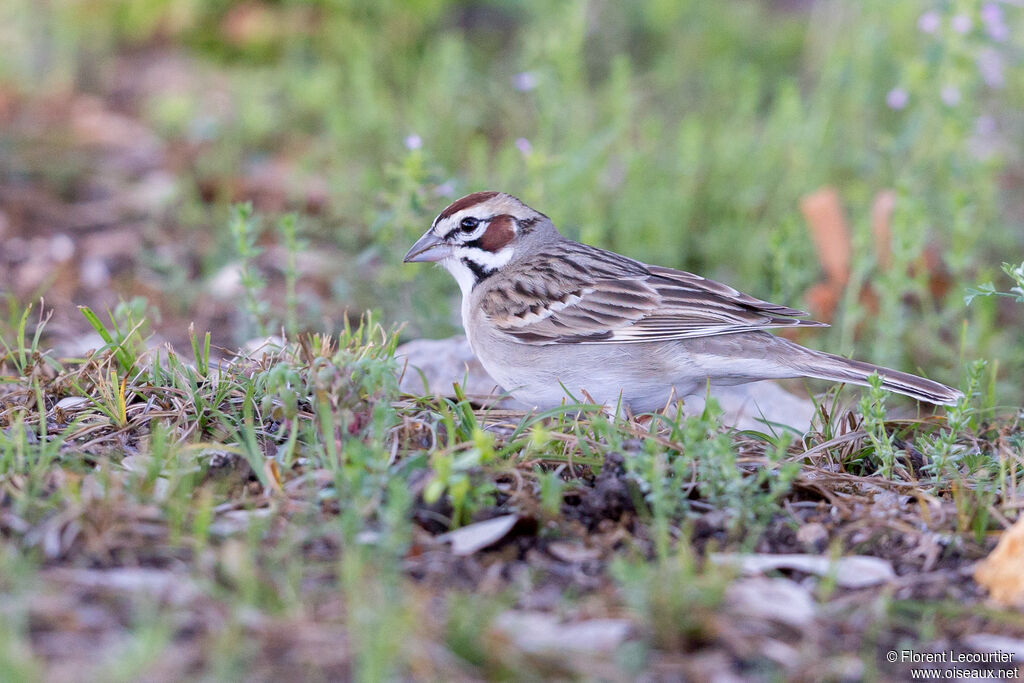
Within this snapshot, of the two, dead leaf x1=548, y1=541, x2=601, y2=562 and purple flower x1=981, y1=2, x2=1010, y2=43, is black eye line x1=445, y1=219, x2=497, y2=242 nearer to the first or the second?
dead leaf x1=548, y1=541, x2=601, y2=562

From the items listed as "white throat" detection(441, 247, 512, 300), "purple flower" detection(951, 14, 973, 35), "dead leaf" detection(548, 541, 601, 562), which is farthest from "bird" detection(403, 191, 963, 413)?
"purple flower" detection(951, 14, 973, 35)

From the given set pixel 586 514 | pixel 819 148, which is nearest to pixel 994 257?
pixel 819 148

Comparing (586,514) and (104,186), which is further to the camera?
(104,186)

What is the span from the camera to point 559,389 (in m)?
5.15

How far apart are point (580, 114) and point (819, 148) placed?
5.48 ft

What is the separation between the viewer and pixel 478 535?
140 inches

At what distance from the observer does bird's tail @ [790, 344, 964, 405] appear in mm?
4648

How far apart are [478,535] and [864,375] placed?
1.96 meters

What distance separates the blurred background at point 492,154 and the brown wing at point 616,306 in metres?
0.73

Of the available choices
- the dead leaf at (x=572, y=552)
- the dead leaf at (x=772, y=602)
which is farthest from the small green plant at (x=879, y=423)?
the dead leaf at (x=572, y=552)

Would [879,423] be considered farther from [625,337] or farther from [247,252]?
[247,252]

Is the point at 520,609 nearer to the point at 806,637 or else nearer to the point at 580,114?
the point at 806,637

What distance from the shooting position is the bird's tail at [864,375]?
4648 millimetres

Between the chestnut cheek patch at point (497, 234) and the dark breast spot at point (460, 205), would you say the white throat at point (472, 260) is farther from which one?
the dark breast spot at point (460, 205)
